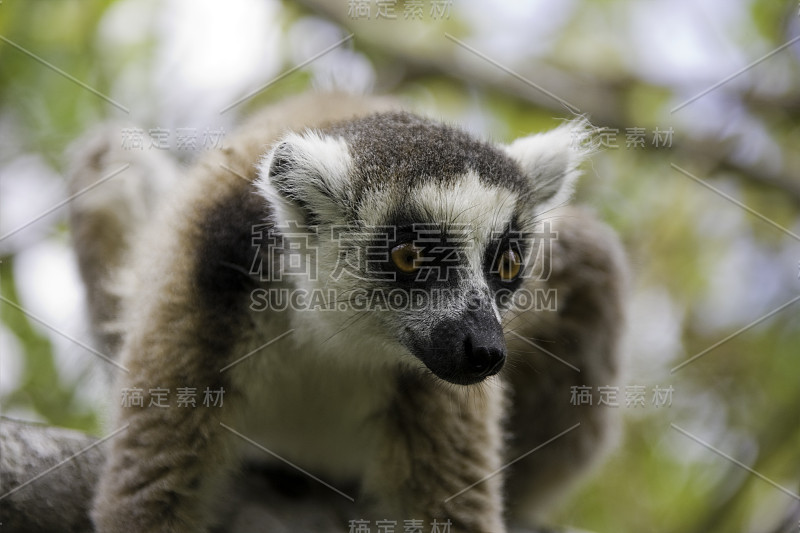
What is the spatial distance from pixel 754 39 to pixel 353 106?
5551 millimetres

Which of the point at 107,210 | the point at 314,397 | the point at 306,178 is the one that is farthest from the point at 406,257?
the point at 107,210

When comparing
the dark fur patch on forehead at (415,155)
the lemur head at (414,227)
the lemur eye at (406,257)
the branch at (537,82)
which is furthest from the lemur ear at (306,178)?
the branch at (537,82)

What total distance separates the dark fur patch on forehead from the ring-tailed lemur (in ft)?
0.04

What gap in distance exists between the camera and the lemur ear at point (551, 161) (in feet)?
16.7

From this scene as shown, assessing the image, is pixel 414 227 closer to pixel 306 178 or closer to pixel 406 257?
pixel 406 257

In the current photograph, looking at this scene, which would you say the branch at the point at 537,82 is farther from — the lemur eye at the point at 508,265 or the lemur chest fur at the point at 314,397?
the lemur chest fur at the point at 314,397

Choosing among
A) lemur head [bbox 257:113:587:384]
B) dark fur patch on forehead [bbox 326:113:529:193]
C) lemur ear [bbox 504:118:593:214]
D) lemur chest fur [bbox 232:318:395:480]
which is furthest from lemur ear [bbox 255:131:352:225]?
lemur ear [bbox 504:118:593:214]

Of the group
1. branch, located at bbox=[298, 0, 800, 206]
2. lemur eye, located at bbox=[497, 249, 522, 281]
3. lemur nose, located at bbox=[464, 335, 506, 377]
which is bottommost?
lemur nose, located at bbox=[464, 335, 506, 377]

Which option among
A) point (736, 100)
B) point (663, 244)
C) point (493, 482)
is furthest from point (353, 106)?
point (736, 100)

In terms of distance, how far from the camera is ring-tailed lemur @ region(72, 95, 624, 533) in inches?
166

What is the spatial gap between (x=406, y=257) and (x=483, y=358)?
746 millimetres

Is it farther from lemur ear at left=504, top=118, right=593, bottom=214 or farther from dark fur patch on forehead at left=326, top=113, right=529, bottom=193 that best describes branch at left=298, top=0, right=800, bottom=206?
dark fur patch on forehead at left=326, top=113, right=529, bottom=193

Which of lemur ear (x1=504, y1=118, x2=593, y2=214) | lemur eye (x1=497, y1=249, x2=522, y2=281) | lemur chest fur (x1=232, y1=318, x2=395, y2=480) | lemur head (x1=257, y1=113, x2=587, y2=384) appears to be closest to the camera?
lemur head (x1=257, y1=113, x2=587, y2=384)

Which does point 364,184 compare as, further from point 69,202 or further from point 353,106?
point 69,202
